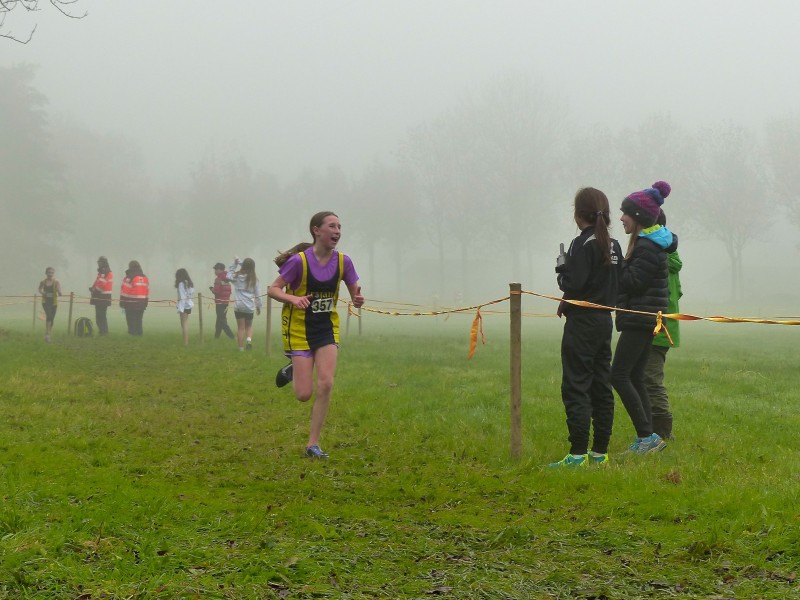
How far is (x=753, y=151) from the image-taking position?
58469 mm

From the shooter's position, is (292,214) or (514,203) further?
(292,214)

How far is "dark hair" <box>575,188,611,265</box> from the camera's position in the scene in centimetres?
650

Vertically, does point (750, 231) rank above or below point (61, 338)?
above

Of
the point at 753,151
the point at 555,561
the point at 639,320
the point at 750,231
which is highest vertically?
the point at 753,151

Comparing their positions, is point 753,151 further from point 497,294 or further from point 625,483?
point 625,483

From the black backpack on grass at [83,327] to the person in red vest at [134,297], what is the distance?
102cm

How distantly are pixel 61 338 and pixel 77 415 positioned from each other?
13434mm

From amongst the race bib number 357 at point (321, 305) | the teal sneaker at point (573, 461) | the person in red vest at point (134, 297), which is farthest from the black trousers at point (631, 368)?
the person in red vest at point (134, 297)

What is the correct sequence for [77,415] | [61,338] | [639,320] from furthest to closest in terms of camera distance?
[61,338] → [77,415] → [639,320]

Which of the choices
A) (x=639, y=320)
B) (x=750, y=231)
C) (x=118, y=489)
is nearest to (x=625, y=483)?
(x=639, y=320)

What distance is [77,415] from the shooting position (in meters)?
8.98

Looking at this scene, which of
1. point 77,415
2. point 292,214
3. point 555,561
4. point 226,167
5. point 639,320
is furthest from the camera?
point 292,214

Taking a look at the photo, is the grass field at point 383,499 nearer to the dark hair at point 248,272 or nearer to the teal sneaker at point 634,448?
the teal sneaker at point 634,448

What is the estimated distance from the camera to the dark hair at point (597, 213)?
21.3 ft
